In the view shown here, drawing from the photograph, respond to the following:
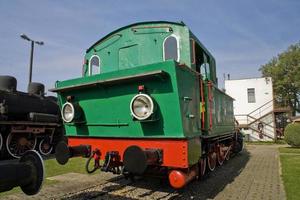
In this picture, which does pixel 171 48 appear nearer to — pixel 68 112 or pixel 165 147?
pixel 165 147

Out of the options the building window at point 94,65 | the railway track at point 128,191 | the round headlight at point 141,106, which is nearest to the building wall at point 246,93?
the railway track at point 128,191

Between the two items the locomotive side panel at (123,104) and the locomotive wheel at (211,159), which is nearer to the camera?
the locomotive side panel at (123,104)

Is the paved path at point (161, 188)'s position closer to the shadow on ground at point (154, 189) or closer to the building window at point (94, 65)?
the shadow on ground at point (154, 189)

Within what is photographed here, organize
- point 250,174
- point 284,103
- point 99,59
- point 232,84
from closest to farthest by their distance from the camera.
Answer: point 99,59
point 250,174
point 232,84
point 284,103

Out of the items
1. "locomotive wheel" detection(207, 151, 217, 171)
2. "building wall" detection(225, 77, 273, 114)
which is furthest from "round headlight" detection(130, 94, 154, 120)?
"building wall" detection(225, 77, 273, 114)

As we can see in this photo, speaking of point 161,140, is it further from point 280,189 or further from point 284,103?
Answer: point 284,103

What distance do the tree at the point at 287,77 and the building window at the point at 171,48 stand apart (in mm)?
42858

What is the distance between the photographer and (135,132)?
517 cm

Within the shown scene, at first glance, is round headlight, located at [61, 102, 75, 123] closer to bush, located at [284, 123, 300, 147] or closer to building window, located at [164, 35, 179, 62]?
building window, located at [164, 35, 179, 62]

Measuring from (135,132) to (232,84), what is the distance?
25.6 meters

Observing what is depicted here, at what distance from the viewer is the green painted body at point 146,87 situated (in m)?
4.73

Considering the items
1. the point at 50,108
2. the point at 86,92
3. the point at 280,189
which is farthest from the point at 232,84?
the point at 86,92

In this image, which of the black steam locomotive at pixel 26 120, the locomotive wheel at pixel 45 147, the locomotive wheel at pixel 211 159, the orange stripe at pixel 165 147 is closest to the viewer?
the orange stripe at pixel 165 147

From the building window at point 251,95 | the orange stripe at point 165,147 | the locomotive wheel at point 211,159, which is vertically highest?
the building window at point 251,95
